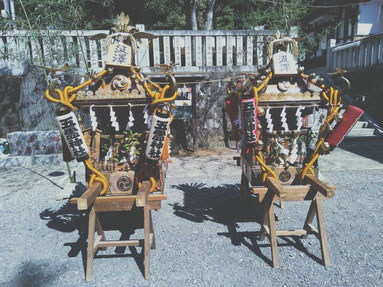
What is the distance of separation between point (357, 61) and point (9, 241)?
14.4m

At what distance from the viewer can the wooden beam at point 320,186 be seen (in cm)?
339

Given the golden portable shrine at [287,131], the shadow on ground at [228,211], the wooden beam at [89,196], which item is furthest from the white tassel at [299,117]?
the wooden beam at [89,196]

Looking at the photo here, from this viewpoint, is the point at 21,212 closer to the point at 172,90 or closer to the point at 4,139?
the point at 172,90

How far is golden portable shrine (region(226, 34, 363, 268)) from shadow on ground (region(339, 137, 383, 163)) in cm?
589

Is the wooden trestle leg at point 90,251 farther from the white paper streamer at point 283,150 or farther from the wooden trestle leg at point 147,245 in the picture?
the white paper streamer at point 283,150

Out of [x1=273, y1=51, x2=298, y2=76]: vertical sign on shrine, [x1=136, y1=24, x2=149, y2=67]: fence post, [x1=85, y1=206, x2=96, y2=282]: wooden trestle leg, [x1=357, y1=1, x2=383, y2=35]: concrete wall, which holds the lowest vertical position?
[x1=85, y1=206, x2=96, y2=282]: wooden trestle leg

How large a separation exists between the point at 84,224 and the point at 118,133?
1.94 m

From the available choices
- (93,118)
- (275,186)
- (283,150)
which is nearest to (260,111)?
(283,150)

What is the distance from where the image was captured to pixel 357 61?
12.6 metres

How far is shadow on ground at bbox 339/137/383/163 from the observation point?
9061 millimetres

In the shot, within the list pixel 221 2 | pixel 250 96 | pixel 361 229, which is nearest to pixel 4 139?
pixel 250 96

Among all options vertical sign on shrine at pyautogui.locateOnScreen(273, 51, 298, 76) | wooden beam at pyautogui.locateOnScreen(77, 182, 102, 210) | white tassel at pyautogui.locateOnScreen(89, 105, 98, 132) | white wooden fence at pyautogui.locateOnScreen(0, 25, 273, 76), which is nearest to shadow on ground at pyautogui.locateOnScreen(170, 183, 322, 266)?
wooden beam at pyautogui.locateOnScreen(77, 182, 102, 210)

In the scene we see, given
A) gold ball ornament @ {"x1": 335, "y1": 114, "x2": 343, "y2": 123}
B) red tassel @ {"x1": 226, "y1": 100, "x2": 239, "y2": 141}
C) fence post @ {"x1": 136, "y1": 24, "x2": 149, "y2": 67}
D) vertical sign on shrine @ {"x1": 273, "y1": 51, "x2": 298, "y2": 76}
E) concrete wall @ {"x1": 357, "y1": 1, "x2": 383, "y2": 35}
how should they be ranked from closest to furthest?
gold ball ornament @ {"x1": 335, "y1": 114, "x2": 343, "y2": 123}, vertical sign on shrine @ {"x1": 273, "y1": 51, "x2": 298, "y2": 76}, red tassel @ {"x1": 226, "y1": 100, "x2": 239, "y2": 141}, fence post @ {"x1": 136, "y1": 24, "x2": 149, "y2": 67}, concrete wall @ {"x1": 357, "y1": 1, "x2": 383, "y2": 35}

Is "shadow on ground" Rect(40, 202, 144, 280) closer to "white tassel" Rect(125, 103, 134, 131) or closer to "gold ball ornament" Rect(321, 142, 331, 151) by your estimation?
"white tassel" Rect(125, 103, 134, 131)
